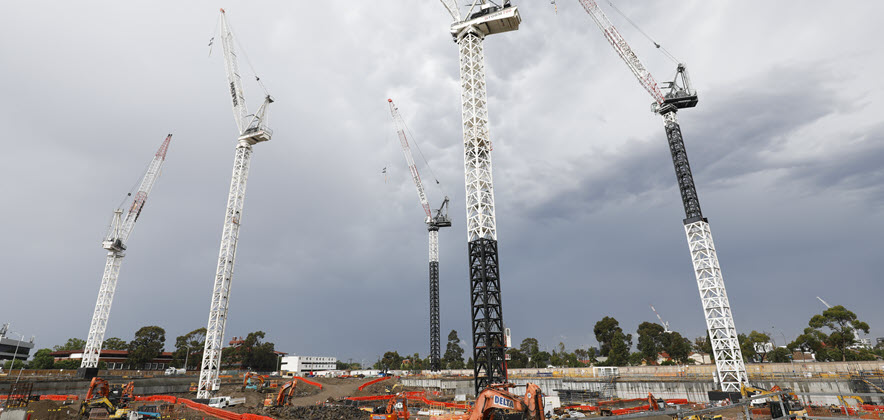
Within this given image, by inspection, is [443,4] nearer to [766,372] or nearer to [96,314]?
[766,372]

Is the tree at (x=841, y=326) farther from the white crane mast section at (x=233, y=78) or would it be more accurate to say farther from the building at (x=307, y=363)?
the building at (x=307, y=363)

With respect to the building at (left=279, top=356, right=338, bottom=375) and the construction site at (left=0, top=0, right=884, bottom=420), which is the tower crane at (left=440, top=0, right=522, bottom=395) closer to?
the construction site at (left=0, top=0, right=884, bottom=420)

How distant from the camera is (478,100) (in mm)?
43281

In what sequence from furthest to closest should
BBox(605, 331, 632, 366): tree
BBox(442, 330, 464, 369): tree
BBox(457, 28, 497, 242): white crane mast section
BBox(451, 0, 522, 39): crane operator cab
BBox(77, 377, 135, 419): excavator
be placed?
BBox(442, 330, 464, 369): tree, BBox(605, 331, 632, 366): tree, BBox(451, 0, 522, 39): crane operator cab, BBox(457, 28, 497, 242): white crane mast section, BBox(77, 377, 135, 419): excavator

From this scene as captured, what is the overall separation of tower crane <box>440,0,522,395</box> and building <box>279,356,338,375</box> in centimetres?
12929

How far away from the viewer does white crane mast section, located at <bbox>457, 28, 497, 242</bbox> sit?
39.2 meters

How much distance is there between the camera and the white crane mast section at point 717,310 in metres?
46.8

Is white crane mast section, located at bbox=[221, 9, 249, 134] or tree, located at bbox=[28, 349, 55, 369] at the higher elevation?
white crane mast section, located at bbox=[221, 9, 249, 134]

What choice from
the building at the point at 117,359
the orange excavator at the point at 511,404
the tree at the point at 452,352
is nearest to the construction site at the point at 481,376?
the orange excavator at the point at 511,404

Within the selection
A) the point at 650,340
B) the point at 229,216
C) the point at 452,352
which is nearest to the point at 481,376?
the point at 229,216

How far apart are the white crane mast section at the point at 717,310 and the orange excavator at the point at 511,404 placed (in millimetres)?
41383

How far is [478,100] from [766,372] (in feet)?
172

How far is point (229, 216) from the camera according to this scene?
60750 millimetres

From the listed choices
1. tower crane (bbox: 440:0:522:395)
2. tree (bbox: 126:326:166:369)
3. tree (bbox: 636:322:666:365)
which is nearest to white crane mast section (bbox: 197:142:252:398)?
tower crane (bbox: 440:0:522:395)
